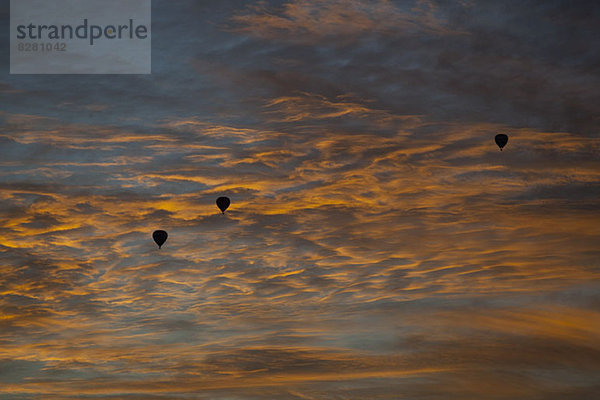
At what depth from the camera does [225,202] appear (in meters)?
65.2

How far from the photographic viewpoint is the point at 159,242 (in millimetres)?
64875

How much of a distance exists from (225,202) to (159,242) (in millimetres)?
7413
